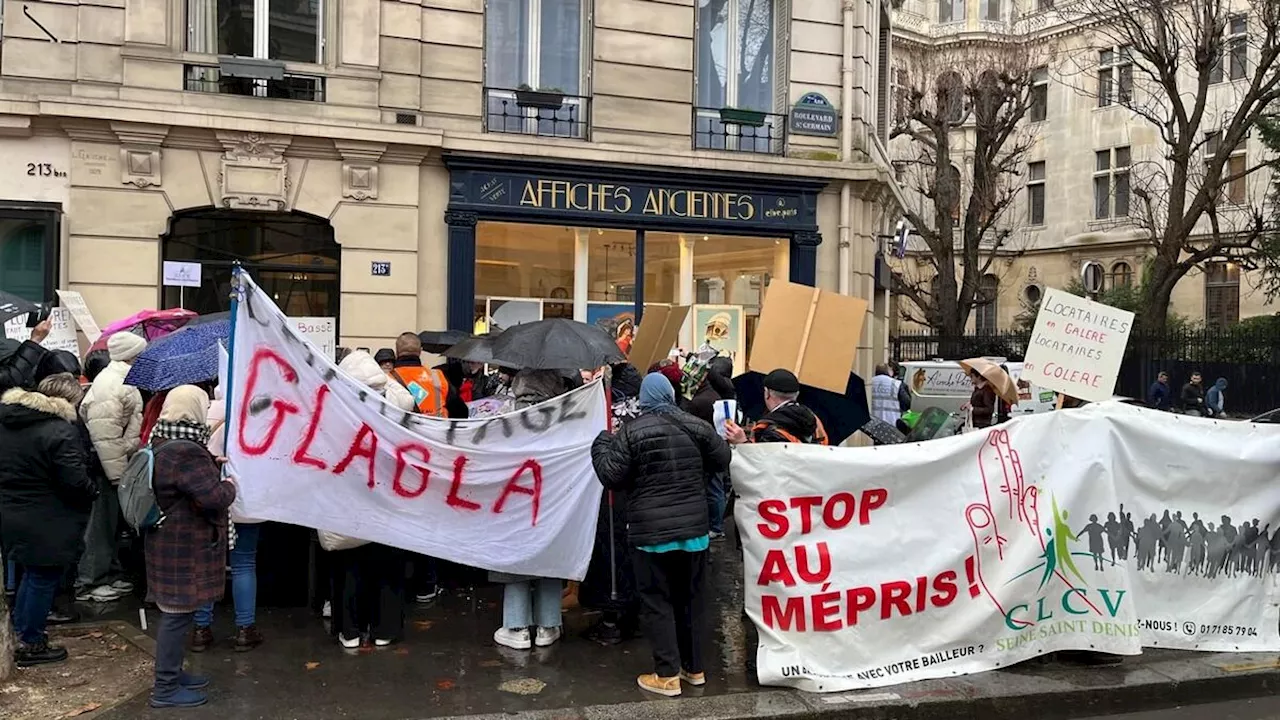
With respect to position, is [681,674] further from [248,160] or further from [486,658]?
[248,160]

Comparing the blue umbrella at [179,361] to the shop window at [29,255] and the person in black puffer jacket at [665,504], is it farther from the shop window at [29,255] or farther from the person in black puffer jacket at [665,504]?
the shop window at [29,255]

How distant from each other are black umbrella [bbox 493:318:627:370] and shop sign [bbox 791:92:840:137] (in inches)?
380

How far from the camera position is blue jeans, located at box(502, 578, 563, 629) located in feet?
20.7

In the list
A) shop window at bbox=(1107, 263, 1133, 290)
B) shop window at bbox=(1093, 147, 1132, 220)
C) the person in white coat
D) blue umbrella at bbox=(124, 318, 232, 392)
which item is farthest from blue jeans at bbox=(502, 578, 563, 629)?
shop window at bbox=(1093, 147, 1132, 220)

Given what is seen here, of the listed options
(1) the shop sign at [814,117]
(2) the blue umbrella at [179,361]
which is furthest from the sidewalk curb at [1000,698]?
(1) the shop sign at [814,117]

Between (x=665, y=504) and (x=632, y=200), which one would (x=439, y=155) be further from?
(x=665, y=504)

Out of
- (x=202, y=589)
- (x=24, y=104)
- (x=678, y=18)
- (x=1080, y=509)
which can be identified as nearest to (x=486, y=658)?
(x=202, y=589)

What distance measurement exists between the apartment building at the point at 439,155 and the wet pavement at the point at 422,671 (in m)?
7.26

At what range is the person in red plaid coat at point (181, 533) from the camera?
5125mm

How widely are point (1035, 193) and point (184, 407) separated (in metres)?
47.7

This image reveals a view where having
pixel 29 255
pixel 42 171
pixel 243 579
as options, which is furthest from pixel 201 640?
pixel 42 171

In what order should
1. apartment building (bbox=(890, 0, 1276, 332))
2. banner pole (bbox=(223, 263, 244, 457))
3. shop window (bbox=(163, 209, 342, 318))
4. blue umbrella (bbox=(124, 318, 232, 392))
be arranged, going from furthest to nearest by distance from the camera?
apartment building (bbox=(890, 0, 1276, 332)), shop window (bbox=(163, 209, 342, 318)), blue umbrella (bbox=(124, 318, 232, 392)), banner pole (bbox=(223, 263, 244, 457))

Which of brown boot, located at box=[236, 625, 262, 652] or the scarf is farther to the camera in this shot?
brown boot, located at box=[236, 625, 262, 652]

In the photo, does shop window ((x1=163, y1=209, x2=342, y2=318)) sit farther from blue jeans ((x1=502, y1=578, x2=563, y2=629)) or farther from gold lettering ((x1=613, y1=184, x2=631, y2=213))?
blue jeans ((x1=502, y1=578, x2=563, y2=629))
